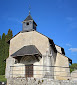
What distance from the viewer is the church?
14.1m

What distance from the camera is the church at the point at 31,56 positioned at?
14108mm

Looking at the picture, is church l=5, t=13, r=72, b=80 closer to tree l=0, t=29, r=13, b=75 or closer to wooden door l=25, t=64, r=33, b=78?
wooden door l=25, t=64, r=33, b=78

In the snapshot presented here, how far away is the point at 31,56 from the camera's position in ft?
49.4

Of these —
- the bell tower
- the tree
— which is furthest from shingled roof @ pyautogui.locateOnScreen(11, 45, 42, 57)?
the tree

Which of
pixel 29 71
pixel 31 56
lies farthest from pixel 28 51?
pixel 29 71

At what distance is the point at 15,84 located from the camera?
1059 cm

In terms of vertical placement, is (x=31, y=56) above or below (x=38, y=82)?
above

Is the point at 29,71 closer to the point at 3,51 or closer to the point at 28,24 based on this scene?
the point at 28,24

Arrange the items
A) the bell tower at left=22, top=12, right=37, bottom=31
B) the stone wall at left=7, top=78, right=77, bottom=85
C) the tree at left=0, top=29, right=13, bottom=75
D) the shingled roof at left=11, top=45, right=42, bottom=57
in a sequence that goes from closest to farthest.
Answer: the stone wall at left=7, top=78, right=77, bottom=85 < the shingled roof at left=11, top=45, right=42, bottom=57 < the bell tower at left=22, top=12, right=37, bottom=31 < the tree at left=0, top=29, right=13, bottom=75

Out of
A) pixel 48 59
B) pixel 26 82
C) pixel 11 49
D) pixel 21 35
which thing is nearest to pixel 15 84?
pixel 26 82

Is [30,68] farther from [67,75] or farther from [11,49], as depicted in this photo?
[67,75]

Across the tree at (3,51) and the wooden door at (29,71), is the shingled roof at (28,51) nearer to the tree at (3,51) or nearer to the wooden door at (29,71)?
the wooden door at (29,71)

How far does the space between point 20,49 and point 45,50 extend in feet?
12.0

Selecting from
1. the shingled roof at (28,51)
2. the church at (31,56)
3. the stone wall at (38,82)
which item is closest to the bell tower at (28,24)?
the church at (31,56)
